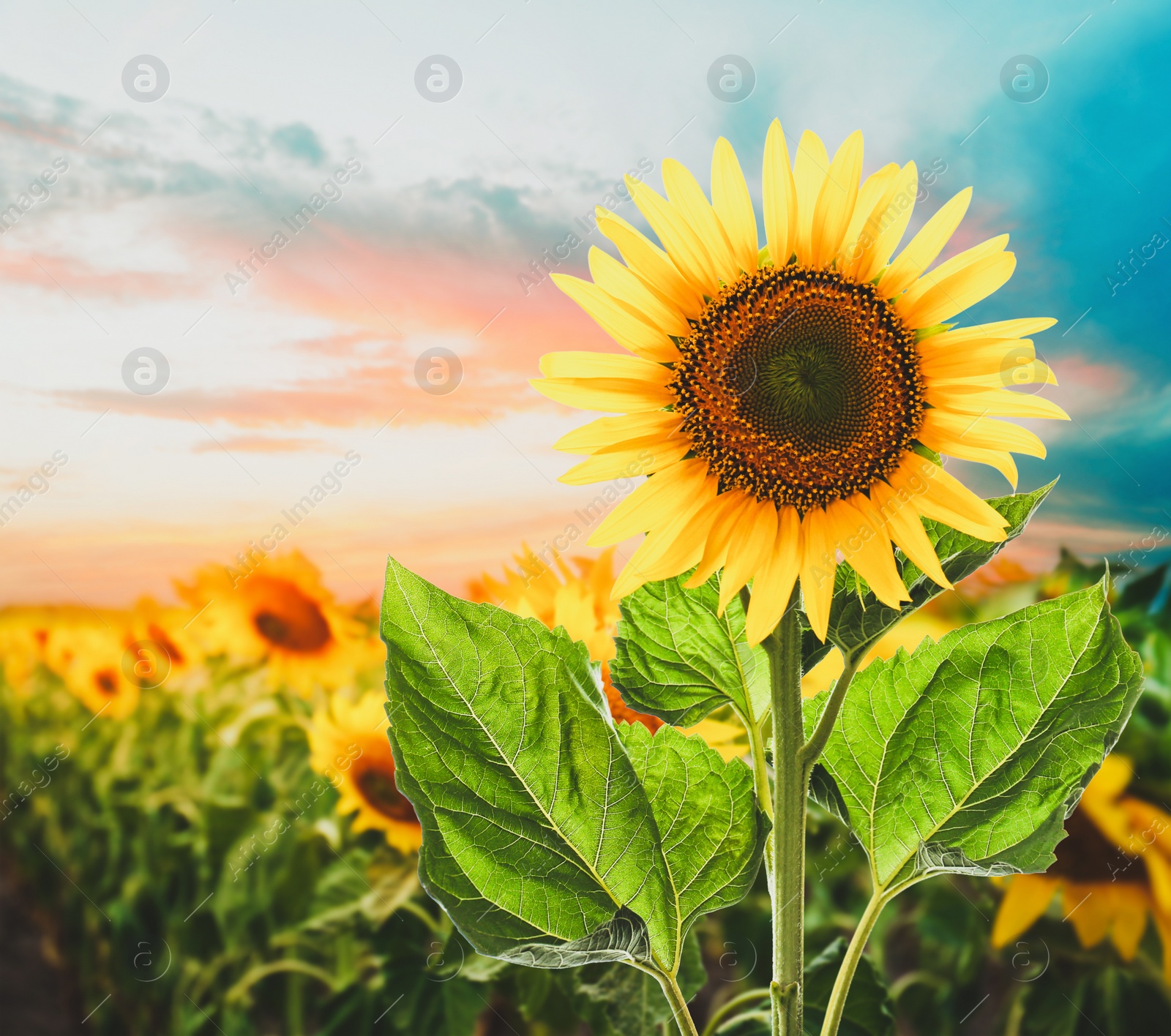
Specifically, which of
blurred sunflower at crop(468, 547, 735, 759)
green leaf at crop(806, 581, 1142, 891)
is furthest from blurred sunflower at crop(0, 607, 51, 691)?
green leaf at crop(806, 581, 1142, 891)

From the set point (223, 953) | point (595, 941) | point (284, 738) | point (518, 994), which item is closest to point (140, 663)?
point (284, 738)

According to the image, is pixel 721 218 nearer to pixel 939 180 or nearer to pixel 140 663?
pixel 939 180

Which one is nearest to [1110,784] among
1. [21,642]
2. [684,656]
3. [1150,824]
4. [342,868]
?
[1150,824]

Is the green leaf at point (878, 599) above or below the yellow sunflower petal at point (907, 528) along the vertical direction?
below

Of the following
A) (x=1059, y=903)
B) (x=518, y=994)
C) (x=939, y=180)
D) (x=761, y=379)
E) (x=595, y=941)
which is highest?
(x=939, y=180)

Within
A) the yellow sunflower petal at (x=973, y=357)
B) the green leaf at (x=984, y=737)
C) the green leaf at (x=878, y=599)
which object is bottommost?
the green leaf at (x=984, y=737)

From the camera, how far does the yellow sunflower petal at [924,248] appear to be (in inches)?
10.9

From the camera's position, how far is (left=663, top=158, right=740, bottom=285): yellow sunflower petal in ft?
0.90

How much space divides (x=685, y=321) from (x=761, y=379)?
0.03 m

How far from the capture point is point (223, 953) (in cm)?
82

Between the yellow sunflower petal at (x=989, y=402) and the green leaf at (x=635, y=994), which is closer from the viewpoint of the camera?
the yellow sunflower petal at (x=989, y=402)

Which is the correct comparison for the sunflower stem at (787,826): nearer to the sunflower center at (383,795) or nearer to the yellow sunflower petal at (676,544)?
the yellow sunflower petal at (676,544)

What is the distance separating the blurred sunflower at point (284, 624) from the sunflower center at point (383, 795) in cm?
14

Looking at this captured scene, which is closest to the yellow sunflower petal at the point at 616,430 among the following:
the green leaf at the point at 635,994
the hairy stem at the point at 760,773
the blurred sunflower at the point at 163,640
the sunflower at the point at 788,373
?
the sunflower at the point at 788,373
